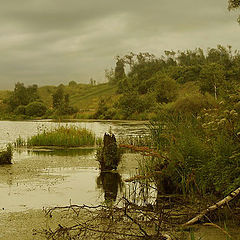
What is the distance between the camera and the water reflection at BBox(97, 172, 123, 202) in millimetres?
7180

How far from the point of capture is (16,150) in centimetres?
1509

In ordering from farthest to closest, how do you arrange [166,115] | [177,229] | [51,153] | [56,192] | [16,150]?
[16,150], [51,153], [166,115], [56,192], [177,229]

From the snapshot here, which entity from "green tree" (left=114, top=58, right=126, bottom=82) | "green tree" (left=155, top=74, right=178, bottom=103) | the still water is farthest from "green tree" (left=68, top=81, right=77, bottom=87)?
the still water

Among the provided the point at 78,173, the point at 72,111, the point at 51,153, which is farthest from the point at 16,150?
the point at 72,111

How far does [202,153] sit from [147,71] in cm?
6205

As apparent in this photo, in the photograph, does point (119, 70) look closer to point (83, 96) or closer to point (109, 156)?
point (83, 96)

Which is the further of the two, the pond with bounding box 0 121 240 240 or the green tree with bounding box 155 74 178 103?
the green tree with bounding box 155 74 178 103

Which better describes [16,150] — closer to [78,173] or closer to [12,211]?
[78,173]

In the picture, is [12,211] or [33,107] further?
[33,107]

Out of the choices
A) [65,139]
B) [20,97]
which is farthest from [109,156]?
[20,97]

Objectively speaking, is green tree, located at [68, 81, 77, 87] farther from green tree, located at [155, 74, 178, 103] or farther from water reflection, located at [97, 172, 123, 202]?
water reflection, located at [97, 172, 123, 202]

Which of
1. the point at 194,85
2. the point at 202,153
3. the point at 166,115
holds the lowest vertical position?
the point at 202,153

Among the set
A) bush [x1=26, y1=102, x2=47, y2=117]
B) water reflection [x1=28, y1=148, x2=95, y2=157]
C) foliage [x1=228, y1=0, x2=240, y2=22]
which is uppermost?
foliage [x1=228, y1=0, x2=240, y2=22]

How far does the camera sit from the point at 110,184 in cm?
816
